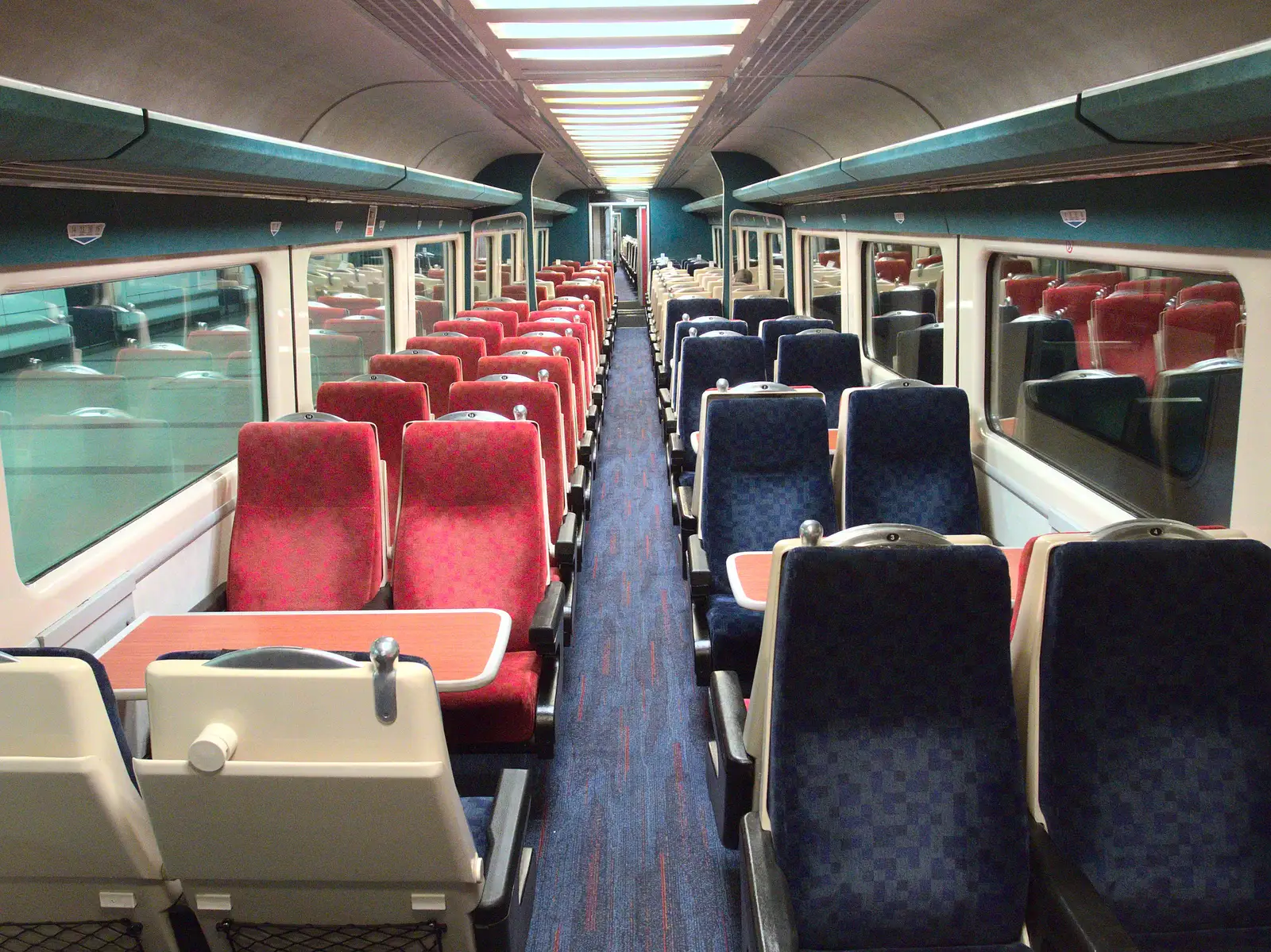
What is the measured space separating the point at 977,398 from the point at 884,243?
10.1 feet

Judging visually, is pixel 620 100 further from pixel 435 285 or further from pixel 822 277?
pixel 435 285

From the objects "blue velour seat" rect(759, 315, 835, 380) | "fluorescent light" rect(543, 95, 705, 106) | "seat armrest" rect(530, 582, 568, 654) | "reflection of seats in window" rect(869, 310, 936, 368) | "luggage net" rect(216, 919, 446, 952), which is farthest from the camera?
"blue velour seat" rect(759, 315, 835, 380)

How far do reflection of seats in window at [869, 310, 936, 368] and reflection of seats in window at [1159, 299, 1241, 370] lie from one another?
299 centimetres

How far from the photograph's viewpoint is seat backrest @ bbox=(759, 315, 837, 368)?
719 centimetres

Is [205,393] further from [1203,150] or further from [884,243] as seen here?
[1203,150]

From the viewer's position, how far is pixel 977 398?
482 centimetres

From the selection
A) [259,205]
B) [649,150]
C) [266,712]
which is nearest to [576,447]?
[259,205]

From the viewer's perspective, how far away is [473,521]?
3303 millimetres

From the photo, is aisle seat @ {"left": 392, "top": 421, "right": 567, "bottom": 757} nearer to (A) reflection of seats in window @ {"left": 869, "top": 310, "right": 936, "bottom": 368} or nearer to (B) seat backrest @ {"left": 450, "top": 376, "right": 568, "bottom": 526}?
(B) seat backrest @ {"left": 450, "top": 376, "right": 568, "bottom": 526}

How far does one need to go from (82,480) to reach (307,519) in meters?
3.44

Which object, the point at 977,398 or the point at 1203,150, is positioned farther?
the point at 977,398

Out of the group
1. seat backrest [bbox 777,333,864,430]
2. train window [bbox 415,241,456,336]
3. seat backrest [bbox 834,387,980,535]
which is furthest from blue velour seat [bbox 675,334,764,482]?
train window [bbox 415,241,456,336]

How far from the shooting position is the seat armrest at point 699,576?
3.36 meters

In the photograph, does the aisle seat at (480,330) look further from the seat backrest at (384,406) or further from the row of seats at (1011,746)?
the row of seats at (1011,746)
